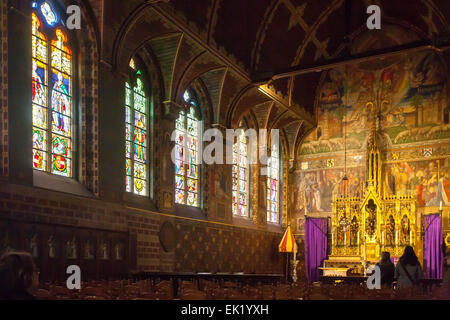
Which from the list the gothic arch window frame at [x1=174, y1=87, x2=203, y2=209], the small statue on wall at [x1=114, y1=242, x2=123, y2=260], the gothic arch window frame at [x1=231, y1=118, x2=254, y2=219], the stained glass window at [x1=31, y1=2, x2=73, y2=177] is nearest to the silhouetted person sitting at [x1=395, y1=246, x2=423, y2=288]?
the small statue on wall at [x1=114, y1=242, x2=123, y2=260]

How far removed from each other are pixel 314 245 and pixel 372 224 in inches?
128

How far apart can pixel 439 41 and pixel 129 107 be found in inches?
398

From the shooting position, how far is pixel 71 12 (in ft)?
47.6

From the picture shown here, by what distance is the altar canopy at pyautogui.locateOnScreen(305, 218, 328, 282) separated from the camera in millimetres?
24391

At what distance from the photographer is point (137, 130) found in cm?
1739

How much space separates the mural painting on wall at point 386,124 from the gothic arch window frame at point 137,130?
1011cm

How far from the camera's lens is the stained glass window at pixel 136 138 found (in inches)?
664

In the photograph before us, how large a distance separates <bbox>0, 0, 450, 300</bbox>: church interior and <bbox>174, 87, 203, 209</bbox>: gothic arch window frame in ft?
0.22

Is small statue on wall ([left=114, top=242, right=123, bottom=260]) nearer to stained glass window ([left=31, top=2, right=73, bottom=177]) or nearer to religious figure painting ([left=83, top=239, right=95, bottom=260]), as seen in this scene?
religious figure painting ([left=83, top=239, right=95, bottom=260])

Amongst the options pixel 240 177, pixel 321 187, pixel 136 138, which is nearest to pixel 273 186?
pixel 321 187

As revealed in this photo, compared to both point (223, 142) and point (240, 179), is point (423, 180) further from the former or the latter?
point (223, 142)

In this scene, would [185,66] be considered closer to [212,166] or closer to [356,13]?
[212,166]

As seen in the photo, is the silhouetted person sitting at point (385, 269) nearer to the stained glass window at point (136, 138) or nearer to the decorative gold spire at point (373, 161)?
the stained glass window at point (136, 138)

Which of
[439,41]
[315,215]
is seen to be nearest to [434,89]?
[439,41]
